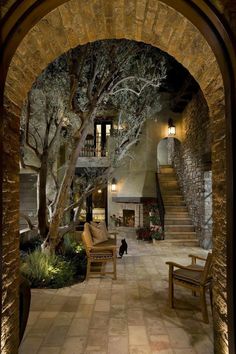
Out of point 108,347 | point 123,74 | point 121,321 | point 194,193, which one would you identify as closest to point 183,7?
point 108,347

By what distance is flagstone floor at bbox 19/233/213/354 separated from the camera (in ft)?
8.53

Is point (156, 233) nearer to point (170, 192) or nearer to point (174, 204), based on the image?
point (174, 204)

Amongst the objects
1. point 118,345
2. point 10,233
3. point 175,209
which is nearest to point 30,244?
point 175,209

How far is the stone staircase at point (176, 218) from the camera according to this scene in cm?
791

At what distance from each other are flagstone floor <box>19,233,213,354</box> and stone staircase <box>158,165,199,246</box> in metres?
3.21

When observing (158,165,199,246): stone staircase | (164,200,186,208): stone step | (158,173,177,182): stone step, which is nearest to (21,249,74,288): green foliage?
(158,165,199,246): stone staircase

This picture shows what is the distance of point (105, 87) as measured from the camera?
16.7 ft

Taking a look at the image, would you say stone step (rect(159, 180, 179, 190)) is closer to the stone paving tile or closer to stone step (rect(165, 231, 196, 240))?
stone step (rect(165, 231, 196, 240))

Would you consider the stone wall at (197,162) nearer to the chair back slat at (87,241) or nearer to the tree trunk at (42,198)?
the chair back slat at (87,241)

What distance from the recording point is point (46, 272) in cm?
451

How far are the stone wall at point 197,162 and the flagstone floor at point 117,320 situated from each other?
316 centimetres

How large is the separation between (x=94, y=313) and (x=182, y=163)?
294 inches

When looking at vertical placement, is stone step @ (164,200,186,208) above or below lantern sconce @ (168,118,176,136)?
below

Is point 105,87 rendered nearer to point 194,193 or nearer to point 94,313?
point 94,313
